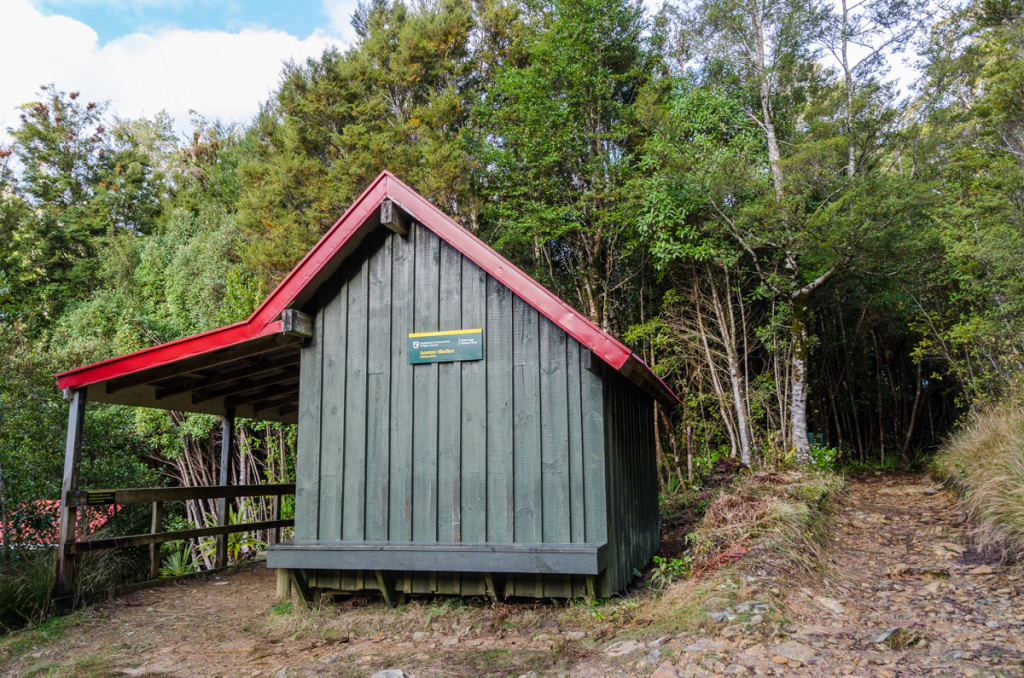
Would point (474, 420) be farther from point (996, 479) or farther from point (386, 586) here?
point (996, 479)

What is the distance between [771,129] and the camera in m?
11.8

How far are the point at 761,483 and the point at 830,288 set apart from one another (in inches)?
259

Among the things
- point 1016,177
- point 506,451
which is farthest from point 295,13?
point 1016,177

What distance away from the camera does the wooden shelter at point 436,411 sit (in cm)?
526

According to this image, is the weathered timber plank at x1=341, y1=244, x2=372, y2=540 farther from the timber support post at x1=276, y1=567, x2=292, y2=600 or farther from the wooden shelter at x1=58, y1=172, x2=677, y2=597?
the timber support post at x1=276, y1=567, x2=292, y2=600

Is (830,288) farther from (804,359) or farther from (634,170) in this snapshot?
(634,170)

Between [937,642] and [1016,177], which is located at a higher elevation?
[1016,177]

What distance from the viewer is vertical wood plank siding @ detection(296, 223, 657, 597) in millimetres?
5320

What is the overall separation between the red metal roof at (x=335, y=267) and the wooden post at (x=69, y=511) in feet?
1.15

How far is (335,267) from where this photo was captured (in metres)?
6.14

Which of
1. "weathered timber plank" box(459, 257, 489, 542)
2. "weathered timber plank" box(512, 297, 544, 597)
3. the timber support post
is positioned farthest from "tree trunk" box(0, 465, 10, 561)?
"weathered timber plank" box(512, 297, 544, 597)

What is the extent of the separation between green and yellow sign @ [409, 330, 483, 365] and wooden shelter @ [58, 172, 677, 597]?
0.04 feet

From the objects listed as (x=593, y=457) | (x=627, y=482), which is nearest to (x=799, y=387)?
(x=627, y=482)

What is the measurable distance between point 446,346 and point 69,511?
4136mm
